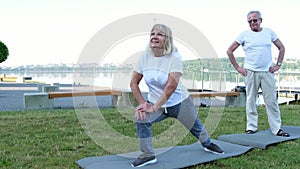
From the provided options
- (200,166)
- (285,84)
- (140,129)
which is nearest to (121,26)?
(140,129)

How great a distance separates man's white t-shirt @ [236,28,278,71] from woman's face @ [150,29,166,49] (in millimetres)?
1731

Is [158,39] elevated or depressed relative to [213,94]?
elevated

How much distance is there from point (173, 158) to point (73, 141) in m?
1.23

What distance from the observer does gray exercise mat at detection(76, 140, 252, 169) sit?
271 cm

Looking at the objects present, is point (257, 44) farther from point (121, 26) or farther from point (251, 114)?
point (121, 26)

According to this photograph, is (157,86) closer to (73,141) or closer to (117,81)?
(73,141)

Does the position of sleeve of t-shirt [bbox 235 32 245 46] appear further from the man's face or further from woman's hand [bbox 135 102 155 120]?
woman's hand [bbox 135 102 155 120]

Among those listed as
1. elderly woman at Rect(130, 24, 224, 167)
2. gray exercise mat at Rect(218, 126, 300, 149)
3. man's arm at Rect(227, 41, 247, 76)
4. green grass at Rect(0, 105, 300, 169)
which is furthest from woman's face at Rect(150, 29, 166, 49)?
man's arm at Rect(227, 41, 247, 76)

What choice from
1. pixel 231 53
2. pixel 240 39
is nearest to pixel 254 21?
pixel 240 39

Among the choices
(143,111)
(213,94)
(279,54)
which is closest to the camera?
(143,111)

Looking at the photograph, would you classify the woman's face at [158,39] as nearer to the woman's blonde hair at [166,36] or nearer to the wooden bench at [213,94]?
the woman's blonde hair at [166,36]

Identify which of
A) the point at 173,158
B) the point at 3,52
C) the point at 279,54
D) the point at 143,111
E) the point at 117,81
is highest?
the point at 3,52

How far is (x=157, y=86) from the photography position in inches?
109

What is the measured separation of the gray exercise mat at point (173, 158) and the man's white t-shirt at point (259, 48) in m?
1.13
